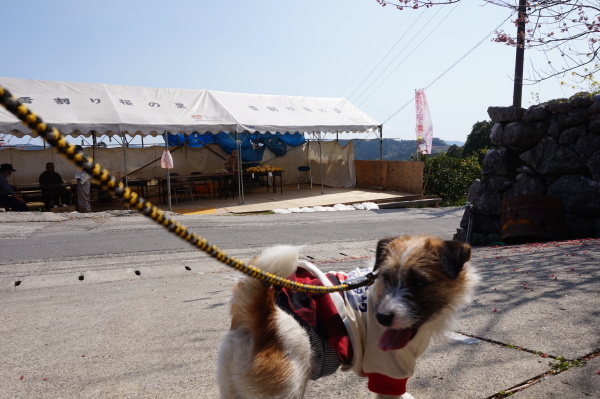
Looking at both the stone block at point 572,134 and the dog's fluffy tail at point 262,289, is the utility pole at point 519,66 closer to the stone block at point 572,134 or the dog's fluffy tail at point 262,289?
the stone block at point 572,134

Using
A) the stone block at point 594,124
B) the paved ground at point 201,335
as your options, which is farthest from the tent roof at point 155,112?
the stone block at point 594,124

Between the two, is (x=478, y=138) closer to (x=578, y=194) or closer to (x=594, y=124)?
(x=594, y=124)

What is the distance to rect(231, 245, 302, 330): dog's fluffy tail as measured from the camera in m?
2.12

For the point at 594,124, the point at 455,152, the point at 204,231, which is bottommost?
the point at 204,231

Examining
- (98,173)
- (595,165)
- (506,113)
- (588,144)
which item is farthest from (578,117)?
(98,173)

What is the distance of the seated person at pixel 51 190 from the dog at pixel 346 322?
16973 mm

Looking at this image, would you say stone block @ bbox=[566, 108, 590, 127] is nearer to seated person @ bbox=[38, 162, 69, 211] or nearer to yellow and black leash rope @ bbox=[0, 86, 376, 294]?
yellow and black leash rope @ bbox=[0, 86, 376, 294]

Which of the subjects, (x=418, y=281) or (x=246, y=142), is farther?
(x=246, y=142)

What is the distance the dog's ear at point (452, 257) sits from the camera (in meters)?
2.29

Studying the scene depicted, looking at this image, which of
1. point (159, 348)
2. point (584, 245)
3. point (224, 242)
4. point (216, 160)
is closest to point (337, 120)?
point (216, 160)

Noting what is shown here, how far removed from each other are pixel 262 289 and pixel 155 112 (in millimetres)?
16828

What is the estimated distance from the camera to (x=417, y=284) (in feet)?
7.47

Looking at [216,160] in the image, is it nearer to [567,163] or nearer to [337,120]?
[337,120]

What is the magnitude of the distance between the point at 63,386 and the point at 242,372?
1.61m
